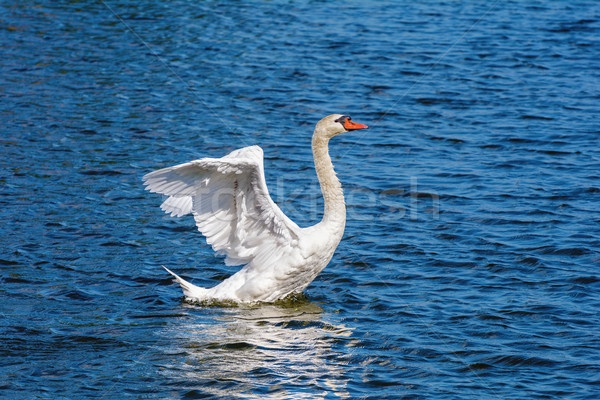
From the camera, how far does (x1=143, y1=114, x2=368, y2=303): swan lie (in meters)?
8.88

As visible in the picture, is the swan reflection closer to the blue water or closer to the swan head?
the blue water

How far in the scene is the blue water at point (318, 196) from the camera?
809cm

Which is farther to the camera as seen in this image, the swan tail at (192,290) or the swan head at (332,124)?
the swan head at (332,124)

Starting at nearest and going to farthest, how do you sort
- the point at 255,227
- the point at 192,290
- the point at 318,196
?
1. the point at 192,290
2. the point at 255,227
3. the point at 318,196

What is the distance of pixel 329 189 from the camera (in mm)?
9586

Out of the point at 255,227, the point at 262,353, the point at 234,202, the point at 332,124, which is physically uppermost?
the point at 332,124

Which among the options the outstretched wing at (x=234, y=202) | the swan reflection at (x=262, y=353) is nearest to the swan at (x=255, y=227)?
the outstretched wing at (x=234, y=202)

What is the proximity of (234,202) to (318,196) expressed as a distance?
4.22 meters

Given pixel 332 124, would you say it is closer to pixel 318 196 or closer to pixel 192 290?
pixel 192 290

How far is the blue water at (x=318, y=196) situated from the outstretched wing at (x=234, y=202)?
834mm

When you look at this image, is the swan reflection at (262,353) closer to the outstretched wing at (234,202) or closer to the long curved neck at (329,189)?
the outstretched wing at (234,202)

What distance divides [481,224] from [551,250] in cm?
126

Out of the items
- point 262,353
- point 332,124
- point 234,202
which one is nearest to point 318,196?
point 332,124

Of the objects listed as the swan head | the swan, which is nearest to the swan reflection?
the swan
